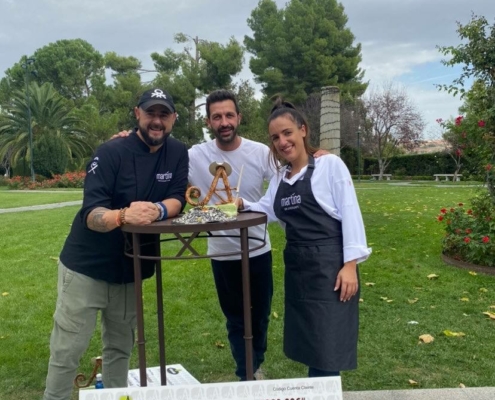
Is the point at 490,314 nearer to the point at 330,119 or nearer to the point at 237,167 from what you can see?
the point at 237,167

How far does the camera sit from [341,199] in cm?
239

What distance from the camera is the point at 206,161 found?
9.91 feet

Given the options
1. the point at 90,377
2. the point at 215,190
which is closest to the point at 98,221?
the point at 215,190

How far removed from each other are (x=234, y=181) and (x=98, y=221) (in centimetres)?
93

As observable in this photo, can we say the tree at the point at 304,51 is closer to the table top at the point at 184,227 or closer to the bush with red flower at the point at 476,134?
the bush with red flower at the point at 476,134

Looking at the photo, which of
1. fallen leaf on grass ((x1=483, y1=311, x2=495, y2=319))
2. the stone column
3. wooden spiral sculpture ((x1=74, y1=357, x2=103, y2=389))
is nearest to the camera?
wooden spiral sculpture ((x1=74, y1=357, x2=103, y2=389))

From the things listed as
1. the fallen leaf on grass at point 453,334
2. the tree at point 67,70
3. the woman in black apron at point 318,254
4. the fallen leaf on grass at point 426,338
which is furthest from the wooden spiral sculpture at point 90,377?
the tree at point 67,70

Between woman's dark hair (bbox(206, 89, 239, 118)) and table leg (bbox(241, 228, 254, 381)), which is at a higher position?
woman's dark hair (bbox(206, 89, 239, 118))

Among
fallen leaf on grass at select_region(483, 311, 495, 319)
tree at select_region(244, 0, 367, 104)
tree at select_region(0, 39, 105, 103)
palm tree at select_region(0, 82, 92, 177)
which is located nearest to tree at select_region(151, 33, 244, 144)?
tree at select_region(244, 0, 367, 104)

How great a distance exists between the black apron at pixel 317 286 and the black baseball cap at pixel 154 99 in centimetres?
73

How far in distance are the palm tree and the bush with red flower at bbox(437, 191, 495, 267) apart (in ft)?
94.3

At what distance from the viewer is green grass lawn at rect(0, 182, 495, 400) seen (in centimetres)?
356

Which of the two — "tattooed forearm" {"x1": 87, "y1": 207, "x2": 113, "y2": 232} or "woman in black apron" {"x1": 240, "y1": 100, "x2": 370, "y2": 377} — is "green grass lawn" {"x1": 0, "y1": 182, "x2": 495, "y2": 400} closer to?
"woman in black apron" {"x1": 240, "y1": 100, "x2": 370, "y2": 377}

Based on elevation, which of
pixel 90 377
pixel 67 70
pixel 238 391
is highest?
pixel 67 70
